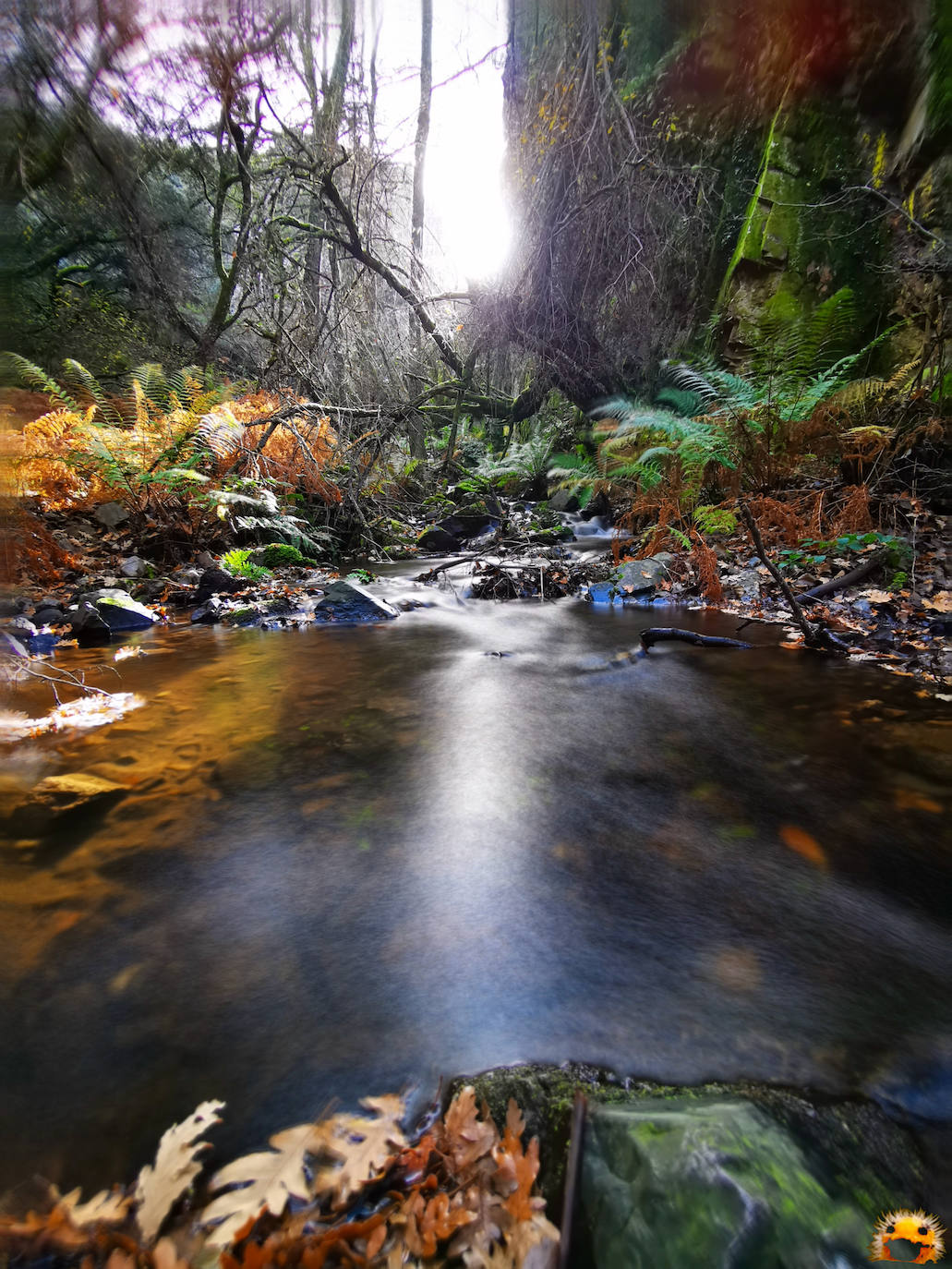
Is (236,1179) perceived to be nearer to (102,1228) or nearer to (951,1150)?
(102,1228)

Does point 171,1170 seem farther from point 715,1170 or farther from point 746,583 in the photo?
point 746,583

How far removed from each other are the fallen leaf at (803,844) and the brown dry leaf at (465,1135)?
129 cm

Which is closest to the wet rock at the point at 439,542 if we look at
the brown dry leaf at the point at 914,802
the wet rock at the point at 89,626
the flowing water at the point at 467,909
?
the wet rock at the point at 89,626

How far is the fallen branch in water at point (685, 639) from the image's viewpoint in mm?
3838

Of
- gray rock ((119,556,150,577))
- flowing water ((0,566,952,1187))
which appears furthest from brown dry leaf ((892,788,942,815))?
gray rock ((119,556,150,577))

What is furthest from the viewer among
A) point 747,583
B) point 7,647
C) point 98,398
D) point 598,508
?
point 598,508

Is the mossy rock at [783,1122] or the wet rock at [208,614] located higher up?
the wet rock at [208,614]

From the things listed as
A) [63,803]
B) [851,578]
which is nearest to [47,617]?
[63,803]

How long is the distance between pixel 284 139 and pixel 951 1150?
10.1 metres

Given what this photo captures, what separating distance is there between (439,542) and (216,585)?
401 centimetres

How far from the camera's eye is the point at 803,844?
1.82 metres

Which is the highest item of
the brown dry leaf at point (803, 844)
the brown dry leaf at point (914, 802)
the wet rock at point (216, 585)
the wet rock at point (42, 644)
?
the wet rock at point (216, 585)

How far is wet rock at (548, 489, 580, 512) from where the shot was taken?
10.3m

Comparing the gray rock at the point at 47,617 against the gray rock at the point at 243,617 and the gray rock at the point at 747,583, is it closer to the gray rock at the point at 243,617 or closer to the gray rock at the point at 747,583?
the gray rock at the point at 243,617
